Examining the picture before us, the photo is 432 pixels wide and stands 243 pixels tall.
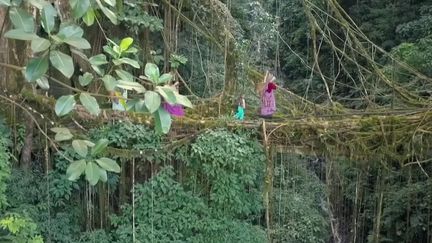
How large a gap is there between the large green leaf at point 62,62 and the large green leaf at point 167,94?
0.21m

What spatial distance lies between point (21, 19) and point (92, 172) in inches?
15.8

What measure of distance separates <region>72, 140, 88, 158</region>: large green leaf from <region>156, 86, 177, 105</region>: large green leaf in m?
0.28

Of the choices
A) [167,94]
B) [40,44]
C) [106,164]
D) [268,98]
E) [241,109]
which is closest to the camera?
[40,44]

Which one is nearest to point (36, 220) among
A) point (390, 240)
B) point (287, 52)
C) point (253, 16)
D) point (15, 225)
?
point (15, 225)

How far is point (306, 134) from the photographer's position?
→ 4176 millimetres

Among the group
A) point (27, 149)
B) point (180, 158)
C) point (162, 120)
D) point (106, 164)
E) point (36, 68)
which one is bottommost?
point (180, 158)

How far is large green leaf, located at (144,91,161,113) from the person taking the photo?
1.24 metres

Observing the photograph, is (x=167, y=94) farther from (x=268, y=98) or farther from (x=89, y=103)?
(x=268, y=98)

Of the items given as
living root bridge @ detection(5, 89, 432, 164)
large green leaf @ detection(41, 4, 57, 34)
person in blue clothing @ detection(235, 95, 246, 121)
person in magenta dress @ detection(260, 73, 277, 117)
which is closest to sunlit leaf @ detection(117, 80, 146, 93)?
large green leaf @ detection(41, 4, 57, 34)

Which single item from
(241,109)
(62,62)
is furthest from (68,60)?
(241,109)

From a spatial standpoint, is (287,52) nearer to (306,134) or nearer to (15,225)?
(306,134)

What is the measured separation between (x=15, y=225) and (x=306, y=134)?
2189 mm

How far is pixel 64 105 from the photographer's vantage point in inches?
51.7

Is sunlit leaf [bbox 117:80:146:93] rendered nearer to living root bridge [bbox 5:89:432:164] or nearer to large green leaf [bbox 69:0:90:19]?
large green leaf [bbox 69:0:90:19]
